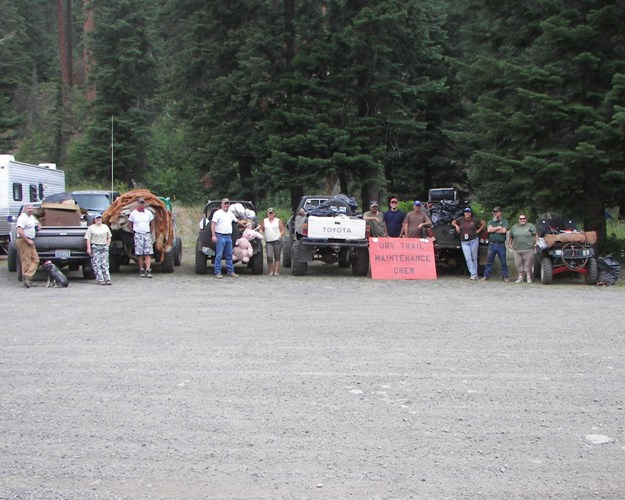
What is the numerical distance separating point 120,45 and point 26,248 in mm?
24654

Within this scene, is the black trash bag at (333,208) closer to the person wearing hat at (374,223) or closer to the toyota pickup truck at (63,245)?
the person wearing hat at (374,223)

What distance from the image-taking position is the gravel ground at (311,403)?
5129 millimetres

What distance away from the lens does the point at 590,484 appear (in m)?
5.07

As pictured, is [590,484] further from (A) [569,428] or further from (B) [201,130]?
(B) [201,130]

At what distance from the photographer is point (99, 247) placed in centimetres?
1686

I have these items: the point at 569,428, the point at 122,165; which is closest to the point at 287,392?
the point at 569,428

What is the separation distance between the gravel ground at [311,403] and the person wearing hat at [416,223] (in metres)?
6.42

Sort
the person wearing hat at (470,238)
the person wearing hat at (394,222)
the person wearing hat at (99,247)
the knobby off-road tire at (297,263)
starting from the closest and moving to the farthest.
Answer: the person wearing hat at (99,247) < the person wearing hat at (470,238) < the knobby off-road tire at (297,263) < the person wearing hat at (394,222)

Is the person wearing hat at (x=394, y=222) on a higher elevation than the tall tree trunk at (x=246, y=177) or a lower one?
lower

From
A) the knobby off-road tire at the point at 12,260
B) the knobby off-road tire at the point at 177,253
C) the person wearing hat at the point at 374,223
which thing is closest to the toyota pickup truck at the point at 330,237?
the person wearing hat at the point at 374,223

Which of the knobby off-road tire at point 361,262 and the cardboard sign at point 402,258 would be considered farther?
the knobby off-road tire at point 361,262

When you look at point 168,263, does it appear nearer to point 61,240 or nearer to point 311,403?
point 61,240

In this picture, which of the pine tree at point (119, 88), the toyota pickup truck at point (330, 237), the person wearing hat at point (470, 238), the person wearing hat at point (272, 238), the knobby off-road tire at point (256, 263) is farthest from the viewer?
the pine tree at point (119, 88)

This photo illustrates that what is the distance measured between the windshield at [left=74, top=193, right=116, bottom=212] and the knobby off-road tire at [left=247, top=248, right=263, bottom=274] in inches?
216
